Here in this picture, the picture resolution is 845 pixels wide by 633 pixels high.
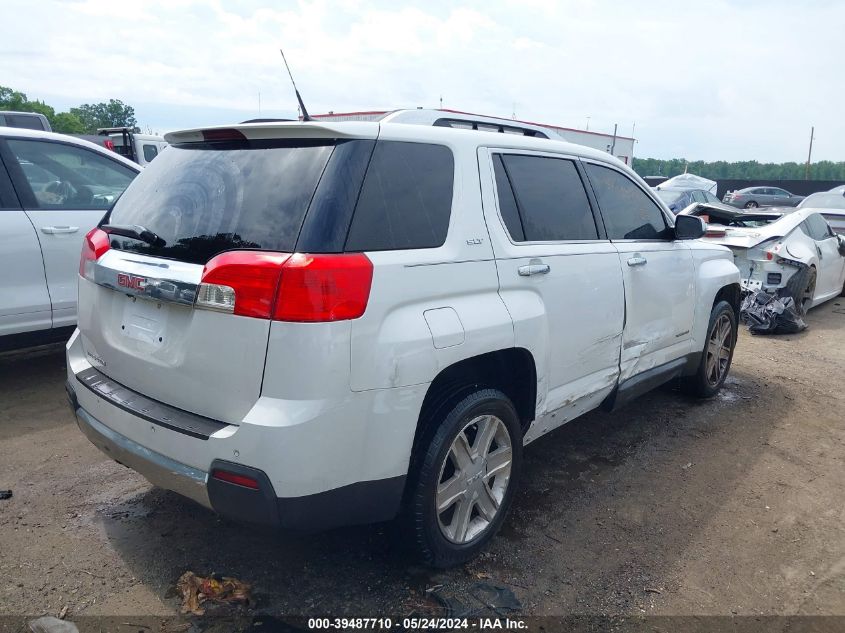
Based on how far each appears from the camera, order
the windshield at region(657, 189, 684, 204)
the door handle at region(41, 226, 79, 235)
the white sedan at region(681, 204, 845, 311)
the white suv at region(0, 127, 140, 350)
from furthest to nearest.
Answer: the windshield at region(657, 189, 684, 204) → the white sedan at region(681, 204, 845, 311) → the door handle at region(41, 226, 79, 235) → the white suv at region(0, 127, 140, 350)

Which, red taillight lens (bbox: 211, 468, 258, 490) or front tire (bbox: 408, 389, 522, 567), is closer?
red taillight lens (bbox: 211, 468, 258, 490)

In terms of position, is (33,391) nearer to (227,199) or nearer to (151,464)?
(151,464)

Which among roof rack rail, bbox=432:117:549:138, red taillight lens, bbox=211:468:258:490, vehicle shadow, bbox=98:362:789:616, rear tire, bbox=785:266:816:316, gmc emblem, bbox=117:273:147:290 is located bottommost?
vehicle shadow, bbox=98:362:789:616

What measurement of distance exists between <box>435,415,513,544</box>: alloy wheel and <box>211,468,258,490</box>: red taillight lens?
31.1 inches

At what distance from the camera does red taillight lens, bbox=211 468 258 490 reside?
7.54ft

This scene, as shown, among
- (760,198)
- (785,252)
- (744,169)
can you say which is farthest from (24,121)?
(744,169)

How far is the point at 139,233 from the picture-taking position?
108 inches

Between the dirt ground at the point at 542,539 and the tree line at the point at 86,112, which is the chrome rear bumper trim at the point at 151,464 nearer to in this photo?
the dirt ground at the point at 542,539

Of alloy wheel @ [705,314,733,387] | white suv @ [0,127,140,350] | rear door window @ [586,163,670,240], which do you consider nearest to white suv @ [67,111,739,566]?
rear door window @ [586,163,670,240]

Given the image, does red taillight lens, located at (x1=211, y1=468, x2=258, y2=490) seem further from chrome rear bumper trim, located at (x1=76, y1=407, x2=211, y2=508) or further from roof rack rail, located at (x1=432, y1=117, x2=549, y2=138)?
roof rack rail, located at (x1=432, y1=117, x2=549, y2=138)

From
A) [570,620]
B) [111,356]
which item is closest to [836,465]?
[570,620]

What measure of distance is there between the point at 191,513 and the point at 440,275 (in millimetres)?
1838

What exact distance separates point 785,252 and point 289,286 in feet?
25.2

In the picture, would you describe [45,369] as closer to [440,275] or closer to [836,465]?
[440,275]
